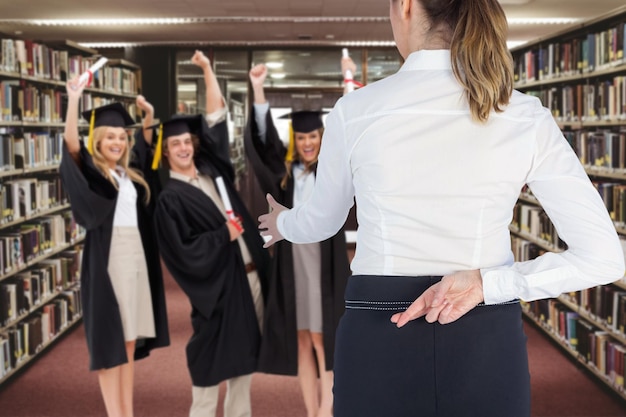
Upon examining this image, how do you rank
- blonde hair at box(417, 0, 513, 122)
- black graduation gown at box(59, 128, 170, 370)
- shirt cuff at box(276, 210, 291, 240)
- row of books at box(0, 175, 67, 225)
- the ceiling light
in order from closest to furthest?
blonde hair at box(417, 0, 513, 122), shirt cuff at box(276, 210, 291, 240), black graduation gown at box(59, 128, 170, 370), row of books at box(0, 175, 67, 225), the ceiling light

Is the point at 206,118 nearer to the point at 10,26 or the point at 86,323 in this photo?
the point at 86,323

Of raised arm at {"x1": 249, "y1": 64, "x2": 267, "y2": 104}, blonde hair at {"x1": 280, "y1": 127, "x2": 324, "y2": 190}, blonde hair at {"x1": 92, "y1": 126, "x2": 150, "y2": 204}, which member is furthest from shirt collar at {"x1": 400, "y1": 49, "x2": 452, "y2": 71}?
blonde hair at {"x1": 92, "y1": 126, "x2": 150, "y2": 204}

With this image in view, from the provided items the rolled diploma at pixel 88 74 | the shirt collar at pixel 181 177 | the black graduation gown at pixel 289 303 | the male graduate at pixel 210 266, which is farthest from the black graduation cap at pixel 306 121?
the rolled diploma at pixel 88 74

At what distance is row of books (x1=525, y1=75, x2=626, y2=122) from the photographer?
464 cm

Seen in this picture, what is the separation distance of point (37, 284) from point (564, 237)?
4.87 metres

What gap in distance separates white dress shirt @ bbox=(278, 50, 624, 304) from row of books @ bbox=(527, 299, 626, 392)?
361 cm

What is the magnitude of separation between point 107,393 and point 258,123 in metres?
1.51

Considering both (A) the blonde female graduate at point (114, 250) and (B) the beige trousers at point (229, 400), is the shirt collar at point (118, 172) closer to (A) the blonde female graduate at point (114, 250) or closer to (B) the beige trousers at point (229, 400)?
(A) the blonde female graduate at point (114, 250)

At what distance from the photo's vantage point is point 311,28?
9.57 metres

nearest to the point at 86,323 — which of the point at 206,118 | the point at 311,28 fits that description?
the point at 206,118

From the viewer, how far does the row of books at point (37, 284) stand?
4.89 metres

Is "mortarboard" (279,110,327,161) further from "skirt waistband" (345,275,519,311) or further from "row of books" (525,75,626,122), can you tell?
"skirt waistband" (345,275,519,311)

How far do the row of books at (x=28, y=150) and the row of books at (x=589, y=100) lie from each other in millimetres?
3735

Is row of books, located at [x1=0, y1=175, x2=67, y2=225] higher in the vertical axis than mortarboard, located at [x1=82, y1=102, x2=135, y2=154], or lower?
lower
